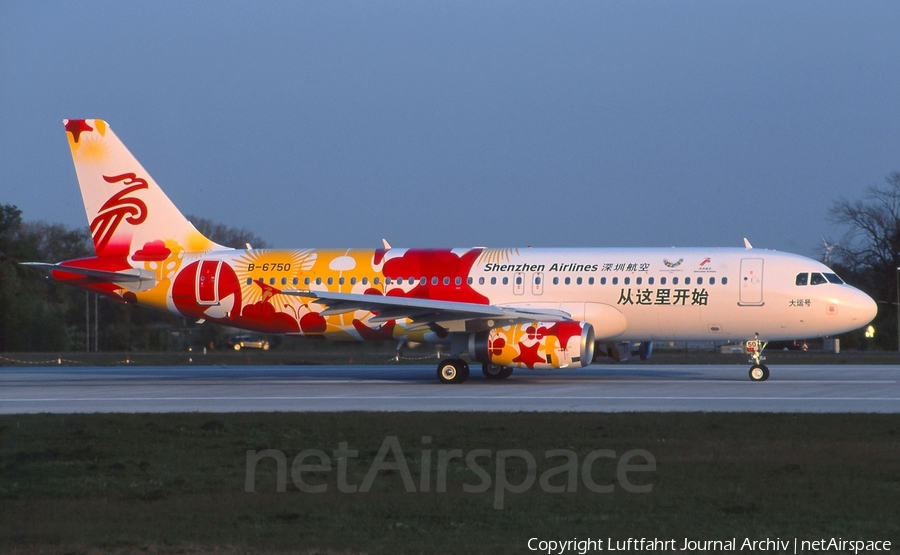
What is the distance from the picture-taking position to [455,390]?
26.3 metres

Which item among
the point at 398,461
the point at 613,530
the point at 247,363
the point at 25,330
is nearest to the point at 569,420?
the point at 398,461

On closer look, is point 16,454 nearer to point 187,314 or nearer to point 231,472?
point 231,472

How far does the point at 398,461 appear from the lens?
44.3 feet

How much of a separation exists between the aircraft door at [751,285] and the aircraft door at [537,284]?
5.42 m

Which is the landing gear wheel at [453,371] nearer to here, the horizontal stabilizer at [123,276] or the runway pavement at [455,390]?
the runway pavement at [455,390]

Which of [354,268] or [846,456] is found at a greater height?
[354,268]

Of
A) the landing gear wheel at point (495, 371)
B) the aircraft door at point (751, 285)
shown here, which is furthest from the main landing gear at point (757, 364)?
the landing gear wheel at point (495, 371)

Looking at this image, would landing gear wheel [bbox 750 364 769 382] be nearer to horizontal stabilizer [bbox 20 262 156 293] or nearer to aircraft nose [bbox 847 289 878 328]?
aircraft nose [bbox 847 289 878 328]

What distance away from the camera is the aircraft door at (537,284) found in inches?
1147

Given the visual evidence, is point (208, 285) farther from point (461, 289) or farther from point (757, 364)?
point (757, 364)

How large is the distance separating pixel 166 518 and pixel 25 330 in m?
52.6

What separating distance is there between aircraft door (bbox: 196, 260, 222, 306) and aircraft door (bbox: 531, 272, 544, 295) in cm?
956

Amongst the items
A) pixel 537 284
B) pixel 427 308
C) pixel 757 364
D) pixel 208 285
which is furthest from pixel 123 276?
pixel 757 364

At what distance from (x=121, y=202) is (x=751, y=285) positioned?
19.0 m
